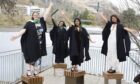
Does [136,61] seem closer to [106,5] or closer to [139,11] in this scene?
[106,5]

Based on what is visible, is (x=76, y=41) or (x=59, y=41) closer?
(x=76, y=41)

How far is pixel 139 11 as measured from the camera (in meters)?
5.98

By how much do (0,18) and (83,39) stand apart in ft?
22.5

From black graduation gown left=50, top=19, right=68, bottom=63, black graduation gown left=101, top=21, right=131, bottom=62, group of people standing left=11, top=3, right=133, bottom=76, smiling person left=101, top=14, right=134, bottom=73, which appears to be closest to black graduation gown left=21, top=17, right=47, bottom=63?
group of people standing left=11, top=3, right=133, bottom=76

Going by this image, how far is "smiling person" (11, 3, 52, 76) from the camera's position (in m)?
5.55

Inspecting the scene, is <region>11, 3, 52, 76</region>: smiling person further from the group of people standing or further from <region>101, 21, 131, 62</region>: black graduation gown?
<region>101, 21, 131, 62</region>: black graduation gown

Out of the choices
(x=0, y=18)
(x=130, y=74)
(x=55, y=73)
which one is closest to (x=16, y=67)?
(x=55, y=73)

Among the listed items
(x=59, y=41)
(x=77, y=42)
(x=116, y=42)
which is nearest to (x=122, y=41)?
(x=116, y=42)

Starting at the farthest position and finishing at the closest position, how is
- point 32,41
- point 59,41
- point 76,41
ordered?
point 59,41 < point 76,41 < point 32,41

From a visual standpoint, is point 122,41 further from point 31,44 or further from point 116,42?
point 31,44

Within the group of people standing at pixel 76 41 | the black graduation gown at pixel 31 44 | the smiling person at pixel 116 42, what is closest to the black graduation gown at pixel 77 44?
the group of people standing at pixel 76 41

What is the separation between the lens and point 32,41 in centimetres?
553

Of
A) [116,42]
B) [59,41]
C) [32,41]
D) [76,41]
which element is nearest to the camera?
[32,41]


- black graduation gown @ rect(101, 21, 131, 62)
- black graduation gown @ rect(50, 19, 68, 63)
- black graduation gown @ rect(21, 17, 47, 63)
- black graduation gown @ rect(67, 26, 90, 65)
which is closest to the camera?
black graduation gown @ rect(21, 17, 47, 63)
